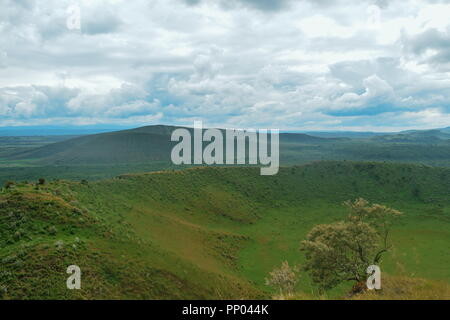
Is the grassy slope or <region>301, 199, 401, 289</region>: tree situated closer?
the grassy slope

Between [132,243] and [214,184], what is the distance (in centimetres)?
5117

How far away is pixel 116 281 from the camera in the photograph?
23156mm

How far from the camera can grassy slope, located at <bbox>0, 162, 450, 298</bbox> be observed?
78.0 feet

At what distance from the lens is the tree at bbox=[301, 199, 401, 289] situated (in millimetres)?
26031

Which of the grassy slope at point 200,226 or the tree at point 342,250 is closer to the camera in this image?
the grassy slope at point 200,226

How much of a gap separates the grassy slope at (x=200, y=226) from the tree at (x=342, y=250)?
3.81m

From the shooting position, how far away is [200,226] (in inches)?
2231

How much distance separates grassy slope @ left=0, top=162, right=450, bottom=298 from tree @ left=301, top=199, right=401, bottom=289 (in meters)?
3.81

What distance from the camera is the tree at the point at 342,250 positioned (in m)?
26.0

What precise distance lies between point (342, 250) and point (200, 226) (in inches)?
1335
